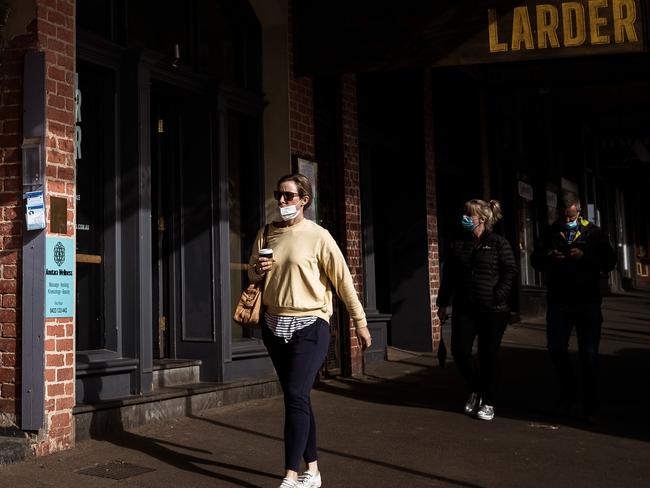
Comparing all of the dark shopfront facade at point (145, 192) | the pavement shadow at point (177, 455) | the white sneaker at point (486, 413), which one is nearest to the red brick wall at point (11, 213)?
the dark shopfront facade at point (145, 192)

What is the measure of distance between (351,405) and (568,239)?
2.63 meters

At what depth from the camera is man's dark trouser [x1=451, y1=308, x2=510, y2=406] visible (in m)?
7.67

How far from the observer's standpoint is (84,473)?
5594mm

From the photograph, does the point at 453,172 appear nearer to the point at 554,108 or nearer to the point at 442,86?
the point at 442,86

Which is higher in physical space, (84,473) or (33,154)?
(33,154)

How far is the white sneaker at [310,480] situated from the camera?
5.07 meters

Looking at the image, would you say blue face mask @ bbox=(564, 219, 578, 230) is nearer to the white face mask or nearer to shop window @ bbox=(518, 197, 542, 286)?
the white face mask

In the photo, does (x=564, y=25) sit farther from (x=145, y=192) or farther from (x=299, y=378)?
(x=299, y=378)

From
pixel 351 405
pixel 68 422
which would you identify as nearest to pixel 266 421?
pixel 351 405

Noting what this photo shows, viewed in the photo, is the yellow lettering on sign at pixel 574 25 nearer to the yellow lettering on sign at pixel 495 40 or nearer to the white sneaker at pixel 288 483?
the yellow lettering on sign at pixel 495 40

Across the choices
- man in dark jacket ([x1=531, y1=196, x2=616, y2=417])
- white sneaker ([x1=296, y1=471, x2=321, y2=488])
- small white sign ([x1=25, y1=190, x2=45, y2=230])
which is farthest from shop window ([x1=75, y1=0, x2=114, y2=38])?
man in dark jacket ([x1=531, y1=196, x2=616, y2=417])

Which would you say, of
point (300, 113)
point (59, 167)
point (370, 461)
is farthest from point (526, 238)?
point (59, 167)

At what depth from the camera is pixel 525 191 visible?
59.6 ft

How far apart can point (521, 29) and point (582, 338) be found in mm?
2947
